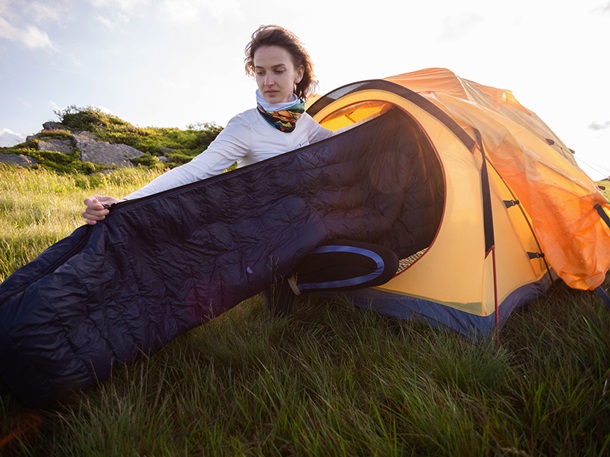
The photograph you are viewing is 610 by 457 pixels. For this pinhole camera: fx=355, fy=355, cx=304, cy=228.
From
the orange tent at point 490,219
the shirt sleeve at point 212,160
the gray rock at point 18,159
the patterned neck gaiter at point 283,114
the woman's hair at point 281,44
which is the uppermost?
the gray rock at point 18,159

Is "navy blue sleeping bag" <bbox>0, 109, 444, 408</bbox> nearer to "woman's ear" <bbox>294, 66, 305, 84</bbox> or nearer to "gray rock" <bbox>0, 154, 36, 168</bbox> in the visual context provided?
"woman's ear" <bbox>294, 66, 305, 84</bbox>

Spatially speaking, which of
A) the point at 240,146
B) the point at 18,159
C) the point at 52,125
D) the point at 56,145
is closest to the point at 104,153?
the point at 56,145

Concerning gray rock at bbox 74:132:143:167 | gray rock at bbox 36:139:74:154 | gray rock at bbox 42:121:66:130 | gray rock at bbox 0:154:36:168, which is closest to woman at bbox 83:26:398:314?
gray rock at bbox 0:154:36:168

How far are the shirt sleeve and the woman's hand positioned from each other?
0.12 meters

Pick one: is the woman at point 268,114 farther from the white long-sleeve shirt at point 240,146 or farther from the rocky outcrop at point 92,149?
the rocky outcrop at point 92,149

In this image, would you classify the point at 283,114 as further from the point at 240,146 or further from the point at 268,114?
the point at 240,146

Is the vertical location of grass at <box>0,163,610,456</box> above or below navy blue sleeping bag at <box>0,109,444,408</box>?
below

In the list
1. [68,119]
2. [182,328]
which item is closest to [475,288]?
[182,328]

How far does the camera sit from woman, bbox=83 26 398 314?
180 cm

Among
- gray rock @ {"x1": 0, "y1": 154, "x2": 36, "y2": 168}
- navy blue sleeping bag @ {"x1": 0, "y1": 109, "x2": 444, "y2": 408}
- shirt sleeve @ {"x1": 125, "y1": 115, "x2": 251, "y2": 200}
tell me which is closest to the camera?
navy blue sleeping bag @ {"x1": 0, "y1": 109, "x2": 444, "y2": 408}

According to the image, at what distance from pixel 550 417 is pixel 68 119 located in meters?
18.4

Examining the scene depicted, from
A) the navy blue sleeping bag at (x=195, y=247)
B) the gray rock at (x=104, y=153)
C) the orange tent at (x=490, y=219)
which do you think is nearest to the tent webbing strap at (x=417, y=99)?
the orange tent at (x=490, y=219)

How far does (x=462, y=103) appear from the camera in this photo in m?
1.91

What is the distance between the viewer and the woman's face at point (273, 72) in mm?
2092
